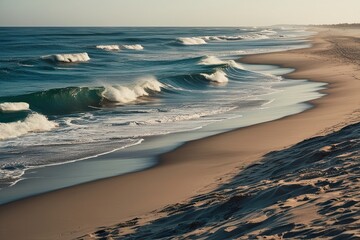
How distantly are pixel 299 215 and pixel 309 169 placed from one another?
2.05 metres

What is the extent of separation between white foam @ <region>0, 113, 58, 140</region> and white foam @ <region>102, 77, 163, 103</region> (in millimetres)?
5644

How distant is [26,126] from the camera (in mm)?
14125

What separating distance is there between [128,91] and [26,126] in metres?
7.66

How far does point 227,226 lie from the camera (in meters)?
5.48

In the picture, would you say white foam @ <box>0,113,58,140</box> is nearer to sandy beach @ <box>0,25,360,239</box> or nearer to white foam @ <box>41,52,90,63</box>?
sandy beach @ <box>0,25,360,239</box>

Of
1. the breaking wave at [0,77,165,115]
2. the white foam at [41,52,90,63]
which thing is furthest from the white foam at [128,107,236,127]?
the white foam at [41,52,90,63]

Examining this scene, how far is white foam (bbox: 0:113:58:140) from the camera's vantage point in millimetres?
13327

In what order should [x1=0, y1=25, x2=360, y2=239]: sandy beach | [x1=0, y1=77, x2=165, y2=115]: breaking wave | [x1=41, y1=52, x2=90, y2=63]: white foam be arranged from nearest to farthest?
1. [x1=0, y1=25, x2=360, y2=239]: sandy beach
2. [x1=0, y1=77, x2=165, y2=115]: breaking wave
3. [x1=41, y1=52, x2=90, y2=63]: white foam

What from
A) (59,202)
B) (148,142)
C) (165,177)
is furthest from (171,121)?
(59,202)

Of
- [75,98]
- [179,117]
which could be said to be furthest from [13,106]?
[179,117]

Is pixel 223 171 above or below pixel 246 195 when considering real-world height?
above

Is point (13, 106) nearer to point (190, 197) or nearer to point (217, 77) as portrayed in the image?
point (190, 197)

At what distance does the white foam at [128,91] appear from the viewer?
→ 20.6 meters

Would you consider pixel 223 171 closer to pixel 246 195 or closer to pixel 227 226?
pixel 246 195
